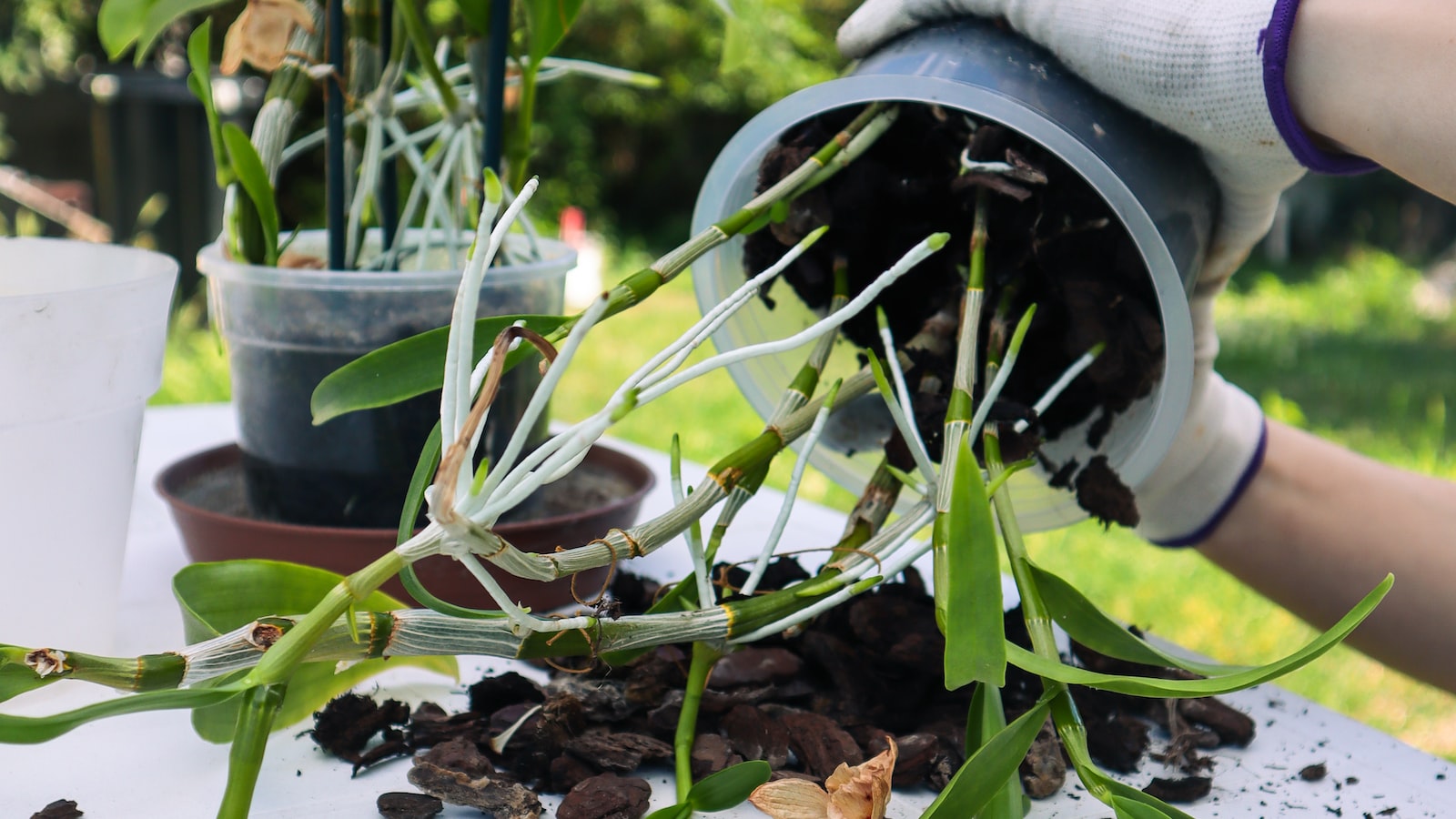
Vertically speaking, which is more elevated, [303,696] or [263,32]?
[263,32]

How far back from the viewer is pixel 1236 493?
0.69 m

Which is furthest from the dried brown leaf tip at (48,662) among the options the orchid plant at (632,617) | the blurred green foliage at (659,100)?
the blurred green foliage at (659,100)

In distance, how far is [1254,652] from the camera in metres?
1.43

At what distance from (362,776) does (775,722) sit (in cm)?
16

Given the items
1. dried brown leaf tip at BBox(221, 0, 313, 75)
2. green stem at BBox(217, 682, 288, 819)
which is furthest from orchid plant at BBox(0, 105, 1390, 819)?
dried brown leaf tip at BBox(221, 0, 313, 75)

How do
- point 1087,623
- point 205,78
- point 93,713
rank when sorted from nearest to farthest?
point 93,713
point 1087,623
point 205,78

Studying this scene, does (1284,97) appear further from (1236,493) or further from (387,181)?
(387,181)

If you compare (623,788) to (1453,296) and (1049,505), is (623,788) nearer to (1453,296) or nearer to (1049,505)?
(1049,505)

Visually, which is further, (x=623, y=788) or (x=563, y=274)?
(x=563, y=274)

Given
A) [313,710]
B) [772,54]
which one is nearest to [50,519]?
[313,710]

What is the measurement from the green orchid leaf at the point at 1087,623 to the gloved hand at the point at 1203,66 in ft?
0.69

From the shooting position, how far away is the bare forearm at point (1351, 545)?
0.61 m

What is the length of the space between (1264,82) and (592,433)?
1.01 ft

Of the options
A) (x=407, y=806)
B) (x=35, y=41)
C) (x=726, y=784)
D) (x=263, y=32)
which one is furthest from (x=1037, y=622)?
(x=35, y=41)
